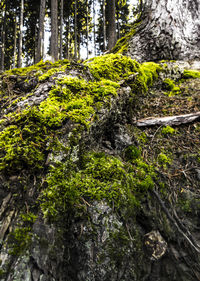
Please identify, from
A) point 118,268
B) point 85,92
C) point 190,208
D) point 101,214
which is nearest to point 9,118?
point 85,92

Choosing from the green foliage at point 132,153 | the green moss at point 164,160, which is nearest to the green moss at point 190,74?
the green moss at point 164,160

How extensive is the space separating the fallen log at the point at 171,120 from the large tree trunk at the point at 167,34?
9.28ft

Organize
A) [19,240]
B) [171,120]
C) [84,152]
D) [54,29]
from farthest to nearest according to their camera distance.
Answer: [54,29], [171,120], [84,152], [19,240]

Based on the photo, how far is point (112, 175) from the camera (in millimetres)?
1774

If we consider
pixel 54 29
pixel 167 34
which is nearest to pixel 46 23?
pixel 54 29

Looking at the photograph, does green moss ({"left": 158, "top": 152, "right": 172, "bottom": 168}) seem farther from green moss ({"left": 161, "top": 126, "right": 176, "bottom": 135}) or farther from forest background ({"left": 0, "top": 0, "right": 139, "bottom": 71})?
forest background ({"left": 0, "top": 0, "right": 139, "bottom": 71})

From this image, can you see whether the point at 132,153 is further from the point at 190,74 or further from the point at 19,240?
the point at 190,74

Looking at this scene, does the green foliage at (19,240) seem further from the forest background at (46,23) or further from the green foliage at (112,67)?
the forest background at (46,23)

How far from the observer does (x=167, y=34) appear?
16.0 feet

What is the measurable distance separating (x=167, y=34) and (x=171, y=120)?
11.8 ft

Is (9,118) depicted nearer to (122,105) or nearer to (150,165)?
(122,105)

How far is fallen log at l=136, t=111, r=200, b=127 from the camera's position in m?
2.88

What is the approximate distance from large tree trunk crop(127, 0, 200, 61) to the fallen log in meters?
2.83

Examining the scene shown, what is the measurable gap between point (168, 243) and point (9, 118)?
7.51ft
